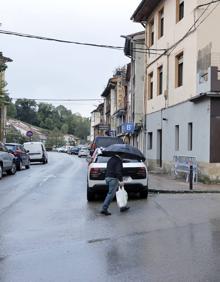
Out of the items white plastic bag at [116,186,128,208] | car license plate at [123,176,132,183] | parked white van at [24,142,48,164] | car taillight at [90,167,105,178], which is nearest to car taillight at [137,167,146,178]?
car license plate at [123,176,132,183]

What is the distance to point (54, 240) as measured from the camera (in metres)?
9.15

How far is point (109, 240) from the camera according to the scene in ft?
30.0

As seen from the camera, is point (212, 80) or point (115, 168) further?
point (212, 80)

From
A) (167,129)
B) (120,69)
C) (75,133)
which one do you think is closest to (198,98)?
(167,129)

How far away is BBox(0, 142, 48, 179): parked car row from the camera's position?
25373 millimetres

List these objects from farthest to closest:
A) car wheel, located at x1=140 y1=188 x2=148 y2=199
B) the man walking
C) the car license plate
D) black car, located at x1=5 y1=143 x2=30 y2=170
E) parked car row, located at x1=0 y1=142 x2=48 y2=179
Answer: black car, located at x1=5 y1=143 x2=30 y2=170 → parked car row, located at x1=0 y1=142 x2=48 y2=179 → car wheel, located at x1=140 y1=188 x2=148 y2=199 → the car license plate → the man walking

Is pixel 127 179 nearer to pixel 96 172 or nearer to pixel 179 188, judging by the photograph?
pixel 96 172

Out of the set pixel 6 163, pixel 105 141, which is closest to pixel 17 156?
pixel 6 163

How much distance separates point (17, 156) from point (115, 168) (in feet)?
60.6

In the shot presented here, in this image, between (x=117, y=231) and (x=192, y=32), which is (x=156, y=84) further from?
(x=117, y=231)

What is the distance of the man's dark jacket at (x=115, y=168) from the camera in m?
12.7

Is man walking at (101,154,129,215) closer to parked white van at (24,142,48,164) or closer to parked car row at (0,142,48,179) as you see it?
parked car row at (0,142,48,179)

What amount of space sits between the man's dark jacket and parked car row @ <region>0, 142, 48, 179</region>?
12.4 meters

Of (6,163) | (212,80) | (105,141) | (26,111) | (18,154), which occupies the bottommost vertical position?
(6,163)
